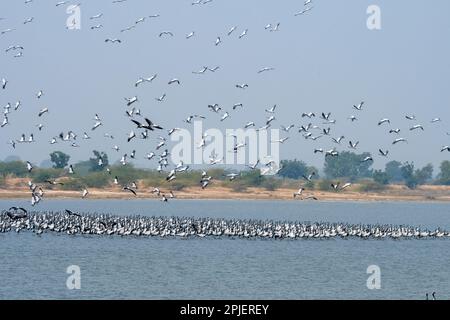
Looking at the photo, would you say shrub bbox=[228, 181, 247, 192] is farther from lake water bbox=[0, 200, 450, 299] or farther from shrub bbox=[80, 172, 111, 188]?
lake water bbox=[0, 200, 450, 299]

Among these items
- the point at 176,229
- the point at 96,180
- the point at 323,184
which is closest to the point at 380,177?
the point at 323,184

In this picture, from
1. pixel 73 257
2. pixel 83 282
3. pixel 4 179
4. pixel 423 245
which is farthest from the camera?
pixel 4 179

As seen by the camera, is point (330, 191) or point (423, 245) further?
point (330, 191)

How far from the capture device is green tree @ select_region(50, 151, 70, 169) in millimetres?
179125

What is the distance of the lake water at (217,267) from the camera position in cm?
5309

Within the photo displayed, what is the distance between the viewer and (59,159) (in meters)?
181

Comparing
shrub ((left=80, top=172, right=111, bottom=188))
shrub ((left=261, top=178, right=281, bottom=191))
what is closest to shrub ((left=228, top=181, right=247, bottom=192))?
shrub ((left=261, top=178, right=281, bottom=191))

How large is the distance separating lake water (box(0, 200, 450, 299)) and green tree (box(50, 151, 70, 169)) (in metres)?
93.9

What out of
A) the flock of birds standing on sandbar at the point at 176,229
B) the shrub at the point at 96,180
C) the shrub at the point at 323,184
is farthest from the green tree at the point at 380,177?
the flock of birds standing on sandbar at the point at 176,229

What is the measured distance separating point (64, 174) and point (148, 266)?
109 meters
